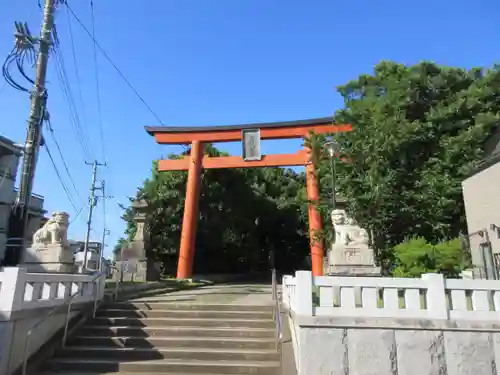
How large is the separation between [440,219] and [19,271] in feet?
37.4

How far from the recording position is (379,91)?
55.1 ft

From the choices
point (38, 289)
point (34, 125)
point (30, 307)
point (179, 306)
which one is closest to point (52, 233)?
point (34, 125)

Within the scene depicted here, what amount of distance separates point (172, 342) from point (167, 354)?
33cm

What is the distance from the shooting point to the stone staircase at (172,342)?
599cm

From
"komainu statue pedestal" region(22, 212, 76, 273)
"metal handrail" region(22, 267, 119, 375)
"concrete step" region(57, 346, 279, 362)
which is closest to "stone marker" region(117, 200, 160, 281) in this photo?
"komainu statue pedestal" region(22, 212, 76, 273)

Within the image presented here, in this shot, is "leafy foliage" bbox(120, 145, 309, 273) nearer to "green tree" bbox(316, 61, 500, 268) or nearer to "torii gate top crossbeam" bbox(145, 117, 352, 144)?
"torii gate top crossbeam" bbox(145, 117, 352, 144)

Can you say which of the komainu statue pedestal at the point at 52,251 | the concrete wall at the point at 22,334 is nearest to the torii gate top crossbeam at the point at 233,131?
the komainu statue pedestal at the point at 52,251

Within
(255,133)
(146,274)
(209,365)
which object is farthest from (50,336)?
(255,133)

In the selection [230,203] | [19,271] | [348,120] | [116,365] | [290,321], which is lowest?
[116,365]

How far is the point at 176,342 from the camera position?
21.9ft

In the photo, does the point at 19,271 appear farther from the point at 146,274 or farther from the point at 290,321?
the point at 146,274

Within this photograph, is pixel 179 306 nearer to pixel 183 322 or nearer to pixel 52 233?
pixel 183 322

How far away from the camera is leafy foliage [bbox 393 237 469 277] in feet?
29.7

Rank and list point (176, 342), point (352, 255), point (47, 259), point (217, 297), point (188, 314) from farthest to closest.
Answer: point (217, 297), point (47, 259), point (352, 255), point (188, 314), point (176, 342)
